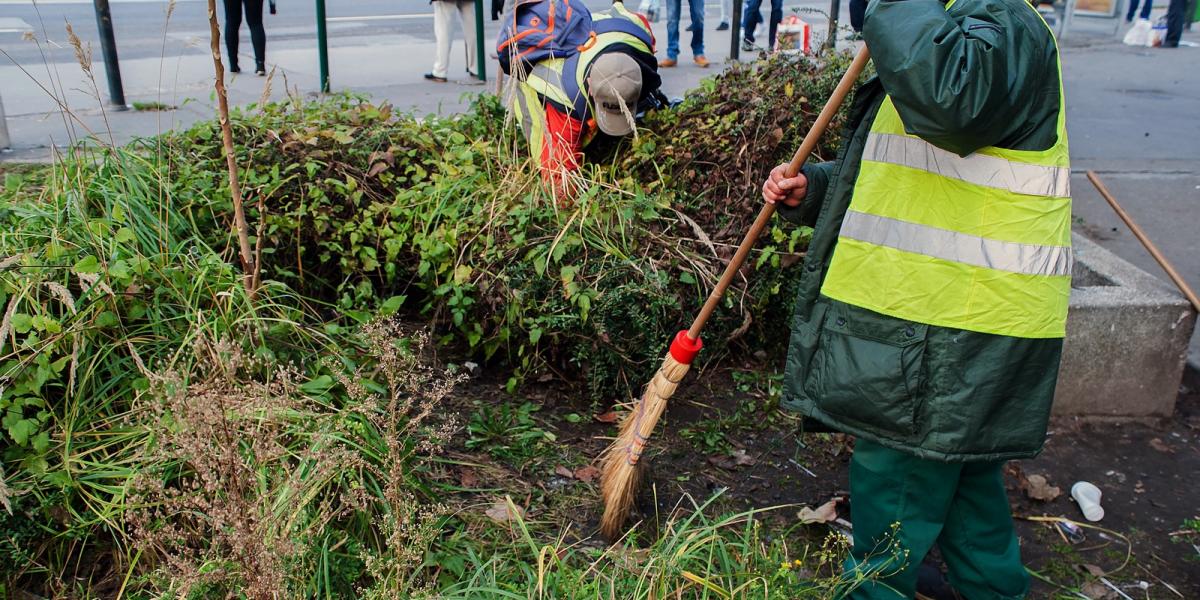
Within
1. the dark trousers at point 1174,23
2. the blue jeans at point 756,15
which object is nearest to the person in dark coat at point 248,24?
the blue jeans at point 756,15

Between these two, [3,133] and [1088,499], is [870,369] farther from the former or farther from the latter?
[3,133]

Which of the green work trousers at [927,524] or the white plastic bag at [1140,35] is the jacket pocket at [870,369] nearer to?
the green work trousers at [927,524]

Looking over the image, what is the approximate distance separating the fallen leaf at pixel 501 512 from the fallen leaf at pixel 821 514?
920 mm

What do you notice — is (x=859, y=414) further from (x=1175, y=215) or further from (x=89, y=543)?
(x=1175, y=215)

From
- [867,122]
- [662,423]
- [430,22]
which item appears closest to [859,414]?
[867,122]

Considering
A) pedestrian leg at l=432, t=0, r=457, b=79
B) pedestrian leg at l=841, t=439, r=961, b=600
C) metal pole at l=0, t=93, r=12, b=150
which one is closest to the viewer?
pedestrian leg at l=841, t=439, r=961, b=600

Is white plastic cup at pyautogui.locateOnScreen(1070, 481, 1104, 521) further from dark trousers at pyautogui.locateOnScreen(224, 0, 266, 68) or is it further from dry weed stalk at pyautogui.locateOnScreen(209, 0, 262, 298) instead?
dark trousers at pyautogui.locateOnScreen(224, 0, 266, 68)

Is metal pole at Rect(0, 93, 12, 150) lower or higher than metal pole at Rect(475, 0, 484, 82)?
lower

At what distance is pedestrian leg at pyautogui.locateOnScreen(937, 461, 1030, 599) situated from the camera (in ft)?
8.61

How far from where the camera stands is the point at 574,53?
4.00m

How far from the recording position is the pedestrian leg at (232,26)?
866 cm

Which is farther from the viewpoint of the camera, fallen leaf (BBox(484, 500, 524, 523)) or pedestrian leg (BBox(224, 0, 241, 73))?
pedestrian leg (BBox(224, 0, 241, 73))

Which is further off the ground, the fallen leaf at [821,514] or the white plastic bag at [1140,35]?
the white plastic bag at [1140,35]

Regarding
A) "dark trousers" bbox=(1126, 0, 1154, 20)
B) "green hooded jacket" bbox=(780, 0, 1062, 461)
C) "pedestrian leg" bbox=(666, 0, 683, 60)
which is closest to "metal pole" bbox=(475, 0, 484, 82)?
"pedestrian leg" bbox=(666, 0, 683, 60)
